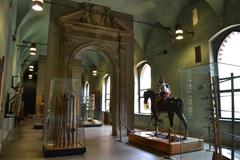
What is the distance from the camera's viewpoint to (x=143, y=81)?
488 inches

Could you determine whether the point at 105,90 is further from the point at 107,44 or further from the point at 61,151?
the point at 61,151

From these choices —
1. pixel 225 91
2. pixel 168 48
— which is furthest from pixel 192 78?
pixel 168 48

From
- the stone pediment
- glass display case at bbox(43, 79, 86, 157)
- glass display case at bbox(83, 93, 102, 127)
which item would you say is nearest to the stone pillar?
glass display case at bbox(83, 93, 102, 127)

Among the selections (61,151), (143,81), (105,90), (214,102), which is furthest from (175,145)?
(105,90)

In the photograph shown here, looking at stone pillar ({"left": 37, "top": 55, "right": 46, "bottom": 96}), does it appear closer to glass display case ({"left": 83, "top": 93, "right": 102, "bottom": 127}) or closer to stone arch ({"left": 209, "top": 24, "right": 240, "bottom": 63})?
glass display case ({"left": 83, "top": 93, "right": 102, "bottom": 127})

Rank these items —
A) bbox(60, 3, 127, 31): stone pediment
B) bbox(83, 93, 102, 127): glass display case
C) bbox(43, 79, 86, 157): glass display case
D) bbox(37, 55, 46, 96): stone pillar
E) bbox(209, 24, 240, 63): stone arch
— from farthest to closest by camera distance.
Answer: bbox(37, 55, 46, 96): stone pillar < bbox(83, 93, 102, 127): glass display case < bbox(60, 3, 127, 31): stone pediment < bbox(209, 24, 240, 63): stone arch < bbox(43, 79, 86, 157): glass display case

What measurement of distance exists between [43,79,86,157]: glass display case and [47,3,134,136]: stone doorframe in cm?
236

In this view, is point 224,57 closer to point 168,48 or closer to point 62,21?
point 168,48

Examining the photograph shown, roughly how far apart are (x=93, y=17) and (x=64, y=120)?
5.04 meters

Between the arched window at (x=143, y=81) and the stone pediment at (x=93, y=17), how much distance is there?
3.65 meters

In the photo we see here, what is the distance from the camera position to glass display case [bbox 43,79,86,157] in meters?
5.62

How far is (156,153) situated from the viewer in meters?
5.55

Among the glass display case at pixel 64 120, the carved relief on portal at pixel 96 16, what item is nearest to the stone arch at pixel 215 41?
the carved relief on portal at pixel 96 16

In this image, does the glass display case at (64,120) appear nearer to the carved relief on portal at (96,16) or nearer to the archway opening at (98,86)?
the carved relief on portal at (96,16)
